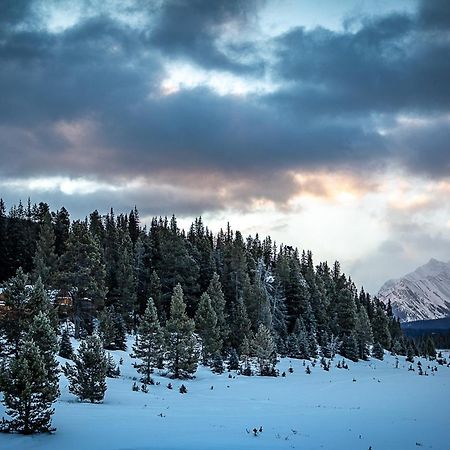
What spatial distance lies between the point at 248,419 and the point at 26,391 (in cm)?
1179

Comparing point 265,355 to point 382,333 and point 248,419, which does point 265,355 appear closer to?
point 248,419

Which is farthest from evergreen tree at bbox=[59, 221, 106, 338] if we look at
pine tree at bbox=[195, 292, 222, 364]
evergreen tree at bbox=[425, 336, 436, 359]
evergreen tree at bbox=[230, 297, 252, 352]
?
evergreen tree at bbox=[425, 336, 436, 359]

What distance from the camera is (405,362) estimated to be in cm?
8612

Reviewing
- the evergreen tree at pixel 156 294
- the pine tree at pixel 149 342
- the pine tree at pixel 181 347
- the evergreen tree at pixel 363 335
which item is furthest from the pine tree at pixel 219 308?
the evergreen tree at pixel 363 335

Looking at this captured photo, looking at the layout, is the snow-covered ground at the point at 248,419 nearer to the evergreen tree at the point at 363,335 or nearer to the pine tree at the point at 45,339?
the pine tree at the point at 45,339

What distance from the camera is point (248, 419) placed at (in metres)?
25.0

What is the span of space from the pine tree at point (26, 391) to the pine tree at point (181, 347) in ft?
93.3

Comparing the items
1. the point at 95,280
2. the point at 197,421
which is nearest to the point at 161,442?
the point at 197,421

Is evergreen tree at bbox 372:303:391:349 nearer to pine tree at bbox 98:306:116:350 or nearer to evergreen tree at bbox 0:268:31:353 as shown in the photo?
pine tree at bbox 98:306:116:350

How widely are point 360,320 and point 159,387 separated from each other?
59.1 m

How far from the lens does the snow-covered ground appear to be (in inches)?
726

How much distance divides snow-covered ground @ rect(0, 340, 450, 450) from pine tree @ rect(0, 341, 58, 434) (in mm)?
720

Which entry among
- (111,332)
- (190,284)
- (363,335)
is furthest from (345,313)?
(111,332)

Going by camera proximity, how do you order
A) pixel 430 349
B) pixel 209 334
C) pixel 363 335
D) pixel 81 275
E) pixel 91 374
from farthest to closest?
pixel 430 349 → pixel 363 335 → pixel 209 334 → pixel 81 275 → pixel 91 374
